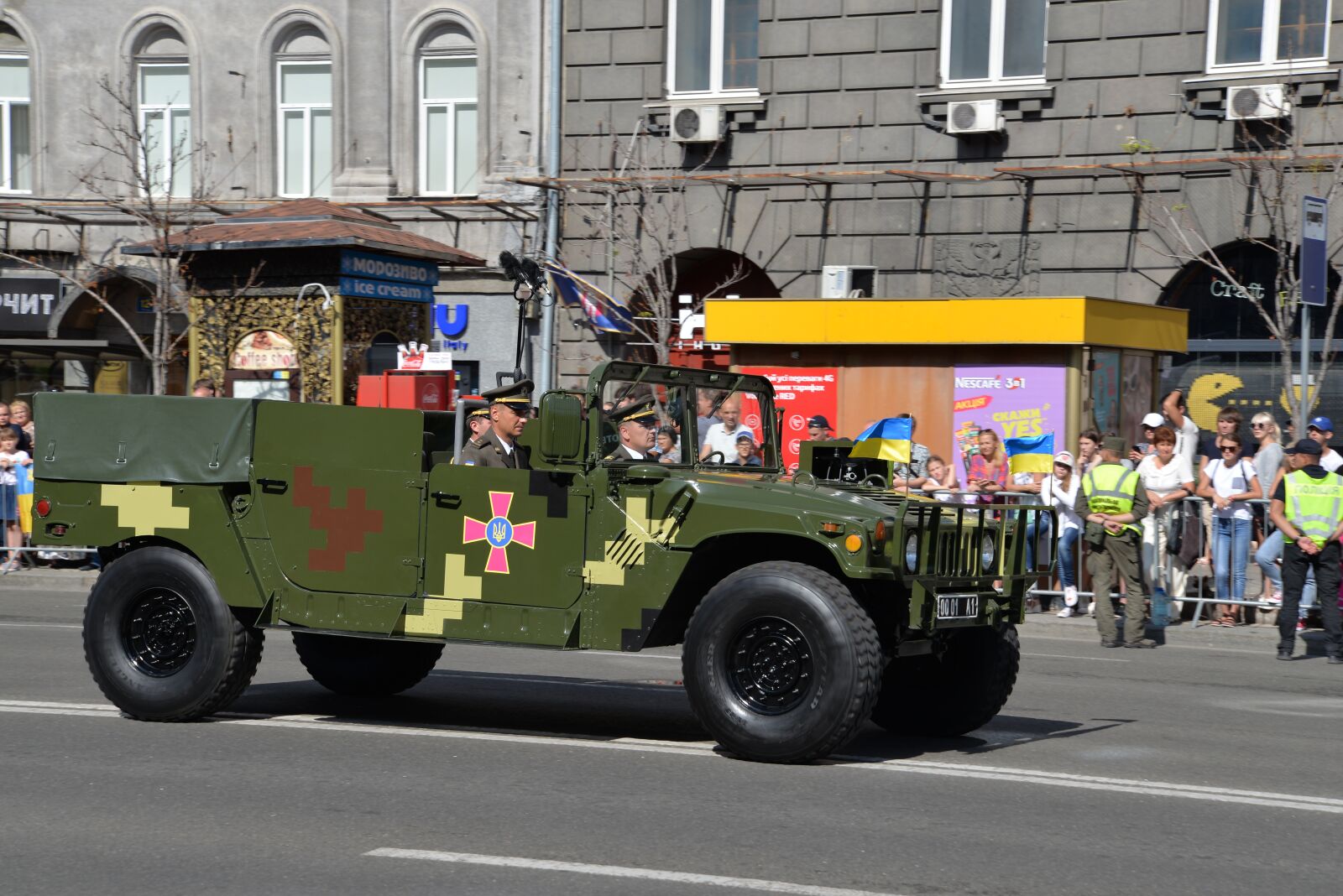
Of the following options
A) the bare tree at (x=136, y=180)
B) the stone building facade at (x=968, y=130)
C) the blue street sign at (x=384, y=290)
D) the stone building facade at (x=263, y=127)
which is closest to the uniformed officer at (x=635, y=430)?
the blue street sign at (x=384, y=290)

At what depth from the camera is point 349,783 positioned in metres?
7.99

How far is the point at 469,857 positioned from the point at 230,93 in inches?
923

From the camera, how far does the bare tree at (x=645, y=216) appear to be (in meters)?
25.1

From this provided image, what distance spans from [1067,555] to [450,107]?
1427 centimetres

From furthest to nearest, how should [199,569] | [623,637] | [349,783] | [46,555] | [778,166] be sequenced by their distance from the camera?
[778,166] < [46,555] < [199,569] < [623,637] < [349,783]

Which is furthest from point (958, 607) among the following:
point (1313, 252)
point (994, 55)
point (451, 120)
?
point (451, 120)

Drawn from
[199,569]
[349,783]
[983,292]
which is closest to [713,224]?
[983,292]

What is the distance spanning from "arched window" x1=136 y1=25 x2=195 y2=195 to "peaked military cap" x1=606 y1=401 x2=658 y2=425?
812 inches

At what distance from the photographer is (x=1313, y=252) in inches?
629

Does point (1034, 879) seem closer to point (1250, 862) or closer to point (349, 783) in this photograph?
point (1250, 862)

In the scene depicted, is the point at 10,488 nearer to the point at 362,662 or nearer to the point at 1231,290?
the point at 362,662

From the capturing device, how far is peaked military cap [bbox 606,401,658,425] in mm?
9250

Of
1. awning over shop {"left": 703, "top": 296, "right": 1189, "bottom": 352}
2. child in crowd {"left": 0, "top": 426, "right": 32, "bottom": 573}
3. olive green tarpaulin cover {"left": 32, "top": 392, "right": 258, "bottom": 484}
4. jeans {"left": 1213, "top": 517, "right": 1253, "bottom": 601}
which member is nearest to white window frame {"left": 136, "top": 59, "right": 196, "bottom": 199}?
child in crowd {"left": 0, "top": 426, "right": 32, "bottom": 573}

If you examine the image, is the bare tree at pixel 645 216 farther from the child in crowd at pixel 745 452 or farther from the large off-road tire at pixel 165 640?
the large off-road tire at pixel 165 640
